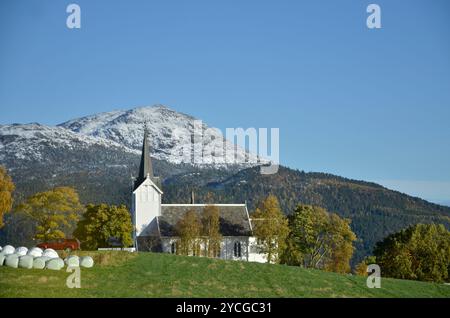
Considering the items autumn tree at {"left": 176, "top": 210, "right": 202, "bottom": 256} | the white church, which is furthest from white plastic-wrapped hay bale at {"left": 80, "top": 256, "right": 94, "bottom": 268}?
the white church

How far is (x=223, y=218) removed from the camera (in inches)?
3487

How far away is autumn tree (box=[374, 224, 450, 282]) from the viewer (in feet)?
253

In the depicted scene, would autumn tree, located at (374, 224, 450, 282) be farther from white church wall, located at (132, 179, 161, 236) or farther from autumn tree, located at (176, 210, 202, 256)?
white church wall, located at (132, 179, 161, 236)

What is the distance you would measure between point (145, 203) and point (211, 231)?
11838 mm

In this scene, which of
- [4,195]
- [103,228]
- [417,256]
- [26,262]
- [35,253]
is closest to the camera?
[26,262]

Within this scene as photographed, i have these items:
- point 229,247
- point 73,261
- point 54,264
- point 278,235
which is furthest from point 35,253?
point 229,247

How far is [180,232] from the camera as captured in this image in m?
83.1

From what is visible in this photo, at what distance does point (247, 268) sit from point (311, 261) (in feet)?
101

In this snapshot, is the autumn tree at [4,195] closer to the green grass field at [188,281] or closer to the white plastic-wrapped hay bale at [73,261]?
the green grass field at [188,281]

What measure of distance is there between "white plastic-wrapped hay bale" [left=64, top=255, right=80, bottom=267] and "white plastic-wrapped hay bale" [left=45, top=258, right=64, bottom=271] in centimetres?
75

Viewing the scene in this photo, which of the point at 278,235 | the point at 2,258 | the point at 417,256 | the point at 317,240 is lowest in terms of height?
the point at 417,256

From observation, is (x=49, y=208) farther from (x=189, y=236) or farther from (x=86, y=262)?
(x=86, y=262)
